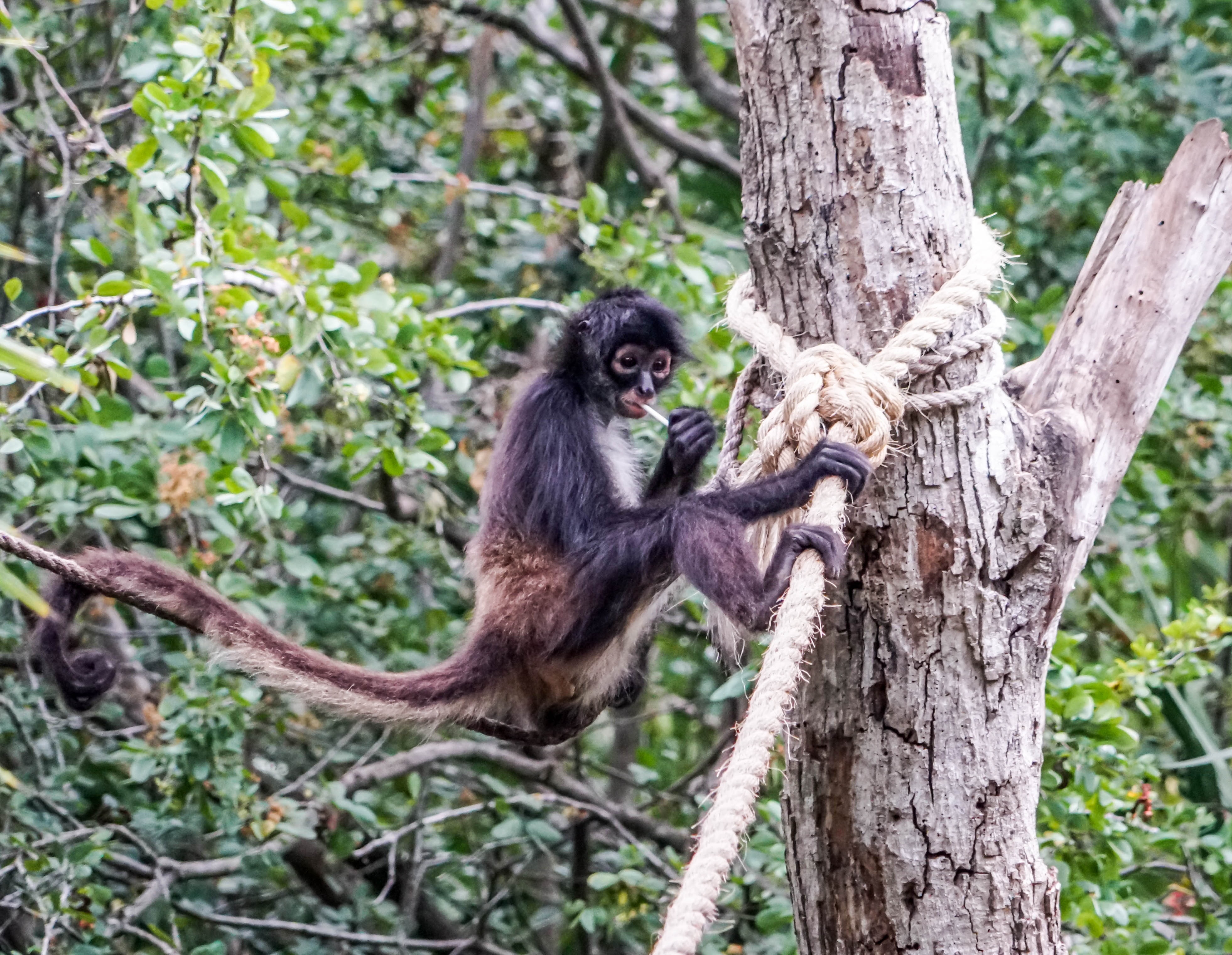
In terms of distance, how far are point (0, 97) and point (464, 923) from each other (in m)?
4.34

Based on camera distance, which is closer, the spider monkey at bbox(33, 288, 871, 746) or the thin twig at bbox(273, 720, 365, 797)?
the spider monkey at bbox(33, 288, 871, 746)

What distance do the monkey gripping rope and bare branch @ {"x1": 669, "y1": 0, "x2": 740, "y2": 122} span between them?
3.48 m

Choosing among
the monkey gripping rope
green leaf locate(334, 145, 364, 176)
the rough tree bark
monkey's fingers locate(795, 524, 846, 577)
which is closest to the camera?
the monkey gripping rope

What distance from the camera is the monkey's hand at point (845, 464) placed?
2311 millimetres

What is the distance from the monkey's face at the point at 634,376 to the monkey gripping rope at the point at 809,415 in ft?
2.83

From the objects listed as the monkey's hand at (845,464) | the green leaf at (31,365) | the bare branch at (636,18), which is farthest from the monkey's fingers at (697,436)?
the bare branch at (636,18)

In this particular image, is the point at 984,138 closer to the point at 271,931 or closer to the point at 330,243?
the point at 330,243

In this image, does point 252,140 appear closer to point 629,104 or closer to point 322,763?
point 322,763

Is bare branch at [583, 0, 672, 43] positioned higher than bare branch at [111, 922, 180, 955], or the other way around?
bare branch at [583, 0, 672, 43]

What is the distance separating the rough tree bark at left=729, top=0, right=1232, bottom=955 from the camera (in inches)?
94.7

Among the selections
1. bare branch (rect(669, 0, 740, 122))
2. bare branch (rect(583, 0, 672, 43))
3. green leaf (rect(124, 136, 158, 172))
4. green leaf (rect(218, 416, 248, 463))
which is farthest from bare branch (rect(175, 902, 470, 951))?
bare branch (rect(583, 0, 672, 43))

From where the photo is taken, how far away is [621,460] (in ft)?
12.8

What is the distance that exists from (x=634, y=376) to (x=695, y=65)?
278cm

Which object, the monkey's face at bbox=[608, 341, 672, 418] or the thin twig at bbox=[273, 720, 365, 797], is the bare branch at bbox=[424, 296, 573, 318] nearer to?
the monkey's face at bbox=[608, 341, 672, 418]
